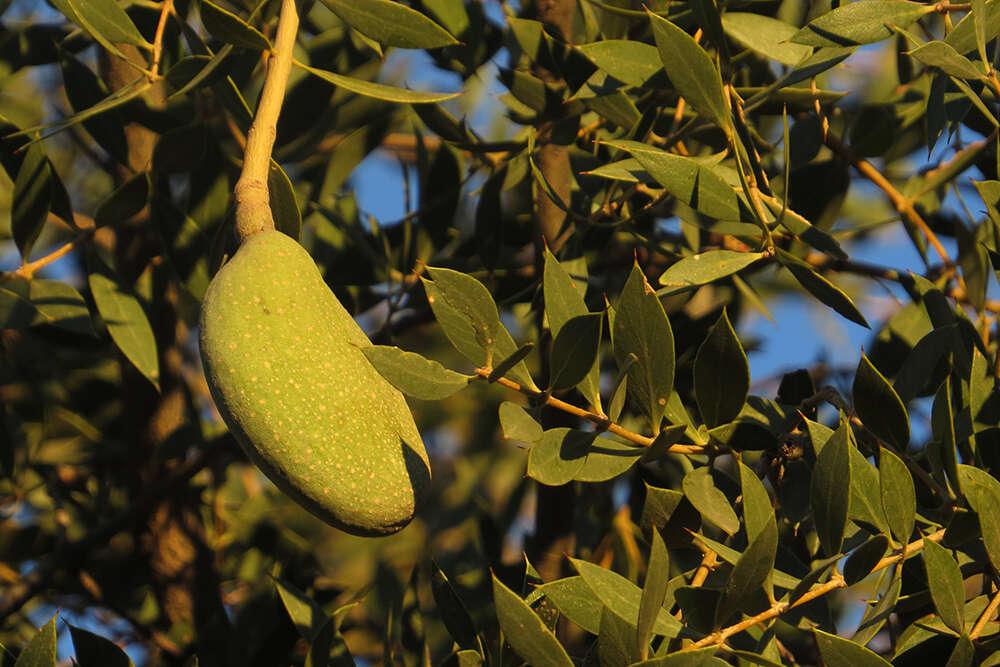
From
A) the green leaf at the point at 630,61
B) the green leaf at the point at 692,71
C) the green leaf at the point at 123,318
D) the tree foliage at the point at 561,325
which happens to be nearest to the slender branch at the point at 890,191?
the tree foliage at the point at 561,325

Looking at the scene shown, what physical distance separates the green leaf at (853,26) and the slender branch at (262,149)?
374 millimetres

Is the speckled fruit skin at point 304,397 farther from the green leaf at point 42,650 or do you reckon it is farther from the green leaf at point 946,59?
the green leaf at point 946,59

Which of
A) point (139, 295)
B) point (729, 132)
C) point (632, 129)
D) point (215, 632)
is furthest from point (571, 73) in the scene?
point (215, 632)

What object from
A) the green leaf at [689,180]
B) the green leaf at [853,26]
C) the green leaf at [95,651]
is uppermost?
the green leaf at [853,26]

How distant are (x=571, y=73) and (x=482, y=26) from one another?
20 cm

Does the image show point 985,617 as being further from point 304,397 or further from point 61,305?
point 61,305

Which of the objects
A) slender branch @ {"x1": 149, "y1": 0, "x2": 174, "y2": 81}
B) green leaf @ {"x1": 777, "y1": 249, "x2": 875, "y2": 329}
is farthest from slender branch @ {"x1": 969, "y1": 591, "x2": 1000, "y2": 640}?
slender branch @ {"x1": 149, "y1": 0, "x2": 174, "y2": 81}

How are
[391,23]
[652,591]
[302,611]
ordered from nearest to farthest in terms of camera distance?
[652,591] → [391,23] → [302,611]

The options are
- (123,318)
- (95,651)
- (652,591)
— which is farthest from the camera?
(123,318)

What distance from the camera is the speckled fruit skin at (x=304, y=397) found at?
65 centimetres

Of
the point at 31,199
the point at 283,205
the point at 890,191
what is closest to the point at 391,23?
the point at 283,205

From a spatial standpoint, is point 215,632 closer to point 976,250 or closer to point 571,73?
point 571,73

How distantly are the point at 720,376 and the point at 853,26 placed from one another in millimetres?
283

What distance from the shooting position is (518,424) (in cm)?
69
